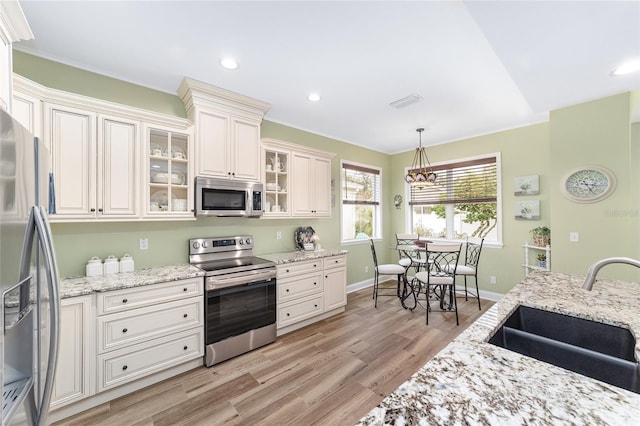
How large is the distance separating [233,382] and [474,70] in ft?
11.6

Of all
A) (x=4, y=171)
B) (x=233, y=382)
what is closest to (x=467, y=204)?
(x=233, y=382)

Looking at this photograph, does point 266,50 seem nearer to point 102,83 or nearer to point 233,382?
point 102,83

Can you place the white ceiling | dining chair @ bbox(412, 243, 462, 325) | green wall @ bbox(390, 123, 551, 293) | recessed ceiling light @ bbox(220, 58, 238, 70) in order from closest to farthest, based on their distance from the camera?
the white ceiling < recessed ceiling light @ bbox(220, 58, 238, 70) < dining chair @ bbox(412, 243, 462, 325) < green wall @ bbox(390, 123, 551, 293)

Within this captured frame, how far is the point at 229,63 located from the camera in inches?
91.2

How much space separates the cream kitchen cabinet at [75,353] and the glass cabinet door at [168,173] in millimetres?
917

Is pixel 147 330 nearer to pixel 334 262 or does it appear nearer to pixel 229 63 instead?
pixel 334 262

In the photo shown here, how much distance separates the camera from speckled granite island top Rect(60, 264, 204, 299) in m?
1.92

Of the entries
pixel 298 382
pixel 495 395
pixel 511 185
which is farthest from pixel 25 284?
pixel 511 185

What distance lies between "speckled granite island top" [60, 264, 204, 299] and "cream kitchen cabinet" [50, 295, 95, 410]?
0.07 metres

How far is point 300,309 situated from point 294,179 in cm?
170

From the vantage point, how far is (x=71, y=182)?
6.84 feet

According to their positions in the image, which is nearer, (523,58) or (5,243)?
(5,243)

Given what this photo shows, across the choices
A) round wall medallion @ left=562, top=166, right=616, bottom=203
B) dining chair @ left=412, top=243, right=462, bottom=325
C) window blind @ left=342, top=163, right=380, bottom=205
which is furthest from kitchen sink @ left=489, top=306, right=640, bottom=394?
window blind @ left=342, top=163, right=380, bottom=205

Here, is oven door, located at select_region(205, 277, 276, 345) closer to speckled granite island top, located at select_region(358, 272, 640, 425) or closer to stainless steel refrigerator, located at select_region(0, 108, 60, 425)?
stainless steel refrigerator, located at select_region(0, 108, 60, 425)
